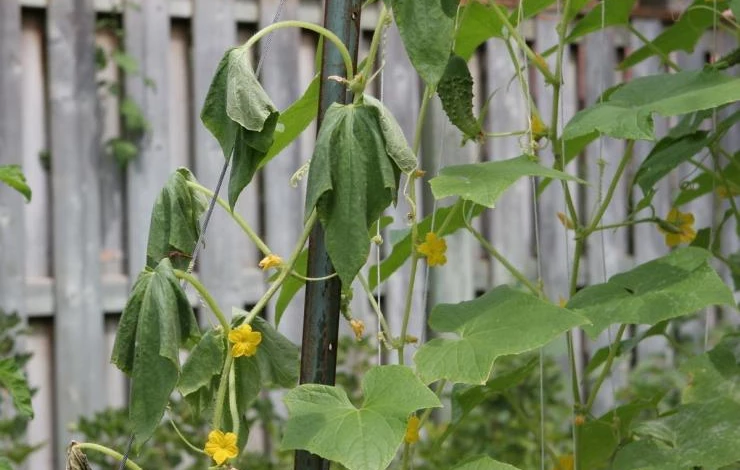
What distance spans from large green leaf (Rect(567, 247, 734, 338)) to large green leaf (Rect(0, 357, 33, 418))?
608 millimetres

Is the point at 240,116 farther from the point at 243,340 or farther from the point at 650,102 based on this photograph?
the point at 650,102

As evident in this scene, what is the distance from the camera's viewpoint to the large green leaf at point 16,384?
1.31 metres

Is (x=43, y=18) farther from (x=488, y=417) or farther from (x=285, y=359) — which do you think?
(x=285, y=359)

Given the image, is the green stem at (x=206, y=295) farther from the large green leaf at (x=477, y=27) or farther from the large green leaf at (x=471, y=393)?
the large green leaf at (x=477, y=27)

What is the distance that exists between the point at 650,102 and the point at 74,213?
7.91 feet

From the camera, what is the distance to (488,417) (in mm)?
3656

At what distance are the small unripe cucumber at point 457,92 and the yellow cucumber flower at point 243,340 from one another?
359mm

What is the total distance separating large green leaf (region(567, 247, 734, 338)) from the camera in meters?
1.17

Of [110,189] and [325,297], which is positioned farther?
[110,189]

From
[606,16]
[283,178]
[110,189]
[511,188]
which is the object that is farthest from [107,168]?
[606,16]

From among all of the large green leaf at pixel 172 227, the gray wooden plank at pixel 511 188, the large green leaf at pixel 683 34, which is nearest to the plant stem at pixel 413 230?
the large green leaf at pixel 172 227

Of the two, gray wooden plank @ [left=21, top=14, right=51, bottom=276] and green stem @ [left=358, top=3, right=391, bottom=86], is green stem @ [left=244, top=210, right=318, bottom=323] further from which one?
gray wooden plank @ [left=21, top=14, right=51, bottom=276]

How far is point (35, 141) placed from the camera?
3.39m

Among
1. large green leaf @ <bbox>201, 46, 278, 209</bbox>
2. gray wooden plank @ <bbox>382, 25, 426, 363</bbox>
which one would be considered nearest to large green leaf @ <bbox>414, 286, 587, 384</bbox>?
large green leaf @ <bbox>201, 46, 278, 209</bbox>
